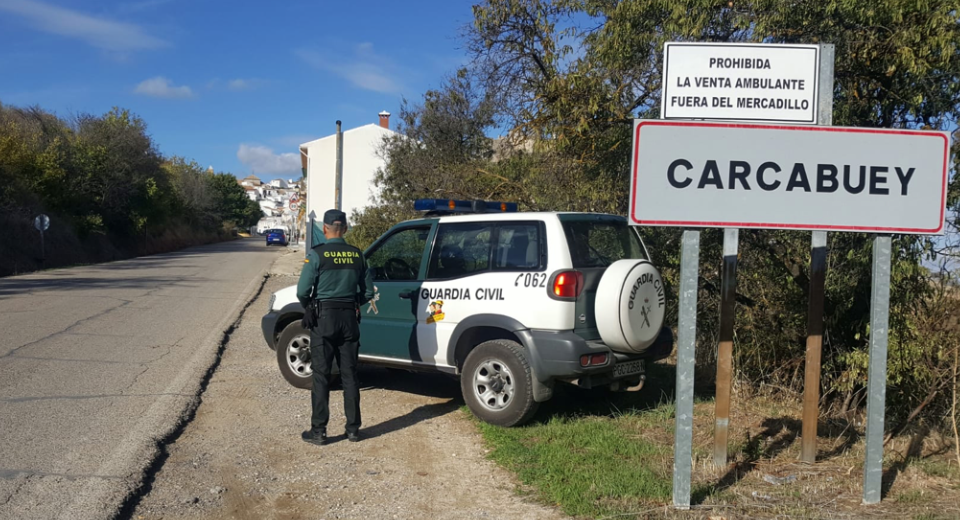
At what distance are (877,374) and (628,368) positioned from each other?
87.7 inches

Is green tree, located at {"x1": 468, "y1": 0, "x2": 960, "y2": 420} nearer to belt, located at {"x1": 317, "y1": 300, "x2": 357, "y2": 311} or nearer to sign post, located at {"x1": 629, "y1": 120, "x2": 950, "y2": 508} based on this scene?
sign post, located at {"x1": 629, "y1": 120, "x2": 950, "y2": 508}

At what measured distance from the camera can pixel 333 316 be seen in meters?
6.20

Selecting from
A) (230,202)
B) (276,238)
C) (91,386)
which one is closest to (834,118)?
(91,386)

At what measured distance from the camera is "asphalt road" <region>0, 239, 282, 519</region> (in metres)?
4.89

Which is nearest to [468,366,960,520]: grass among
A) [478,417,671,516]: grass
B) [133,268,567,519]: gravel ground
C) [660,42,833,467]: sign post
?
[478,417,671,516]: grass

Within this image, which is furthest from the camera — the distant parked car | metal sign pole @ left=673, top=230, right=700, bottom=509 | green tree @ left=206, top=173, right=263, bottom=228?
green tree @ left=206, top=173, right=263, bottom=228

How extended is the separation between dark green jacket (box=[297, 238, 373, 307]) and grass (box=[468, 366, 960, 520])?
5.39 feet

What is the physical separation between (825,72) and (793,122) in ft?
1.25

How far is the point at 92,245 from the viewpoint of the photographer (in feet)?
136

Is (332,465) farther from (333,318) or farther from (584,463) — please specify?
(584,463)

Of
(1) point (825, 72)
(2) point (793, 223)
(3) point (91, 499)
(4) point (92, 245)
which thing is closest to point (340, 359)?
(3) point (91, 499)

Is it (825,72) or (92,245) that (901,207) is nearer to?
(825,72)

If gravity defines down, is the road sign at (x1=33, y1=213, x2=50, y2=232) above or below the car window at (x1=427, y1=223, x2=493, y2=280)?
above

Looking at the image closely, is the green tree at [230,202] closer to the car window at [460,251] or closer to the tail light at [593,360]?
the car window at [460,251]
